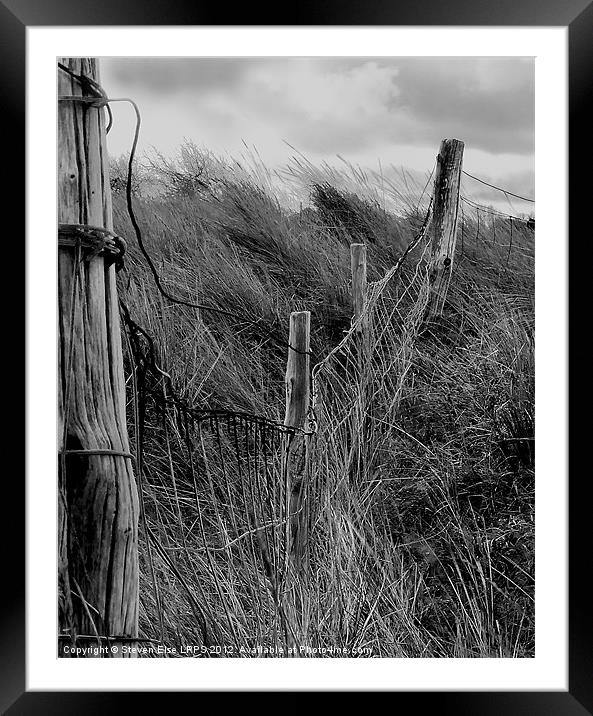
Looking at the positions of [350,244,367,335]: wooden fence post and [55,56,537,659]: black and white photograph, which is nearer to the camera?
[55,56,537,659]: black and white photograph

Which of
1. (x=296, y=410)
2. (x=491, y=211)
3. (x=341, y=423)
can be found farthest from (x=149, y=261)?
(x=491, y=211)

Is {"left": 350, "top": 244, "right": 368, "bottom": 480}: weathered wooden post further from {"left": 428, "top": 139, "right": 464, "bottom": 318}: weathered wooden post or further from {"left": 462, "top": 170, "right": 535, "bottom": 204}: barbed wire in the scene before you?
{"left": 462, "top": 170, "right": 535, "bottom": 204}: barbed wire

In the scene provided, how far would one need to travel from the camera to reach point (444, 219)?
2053 millimetres

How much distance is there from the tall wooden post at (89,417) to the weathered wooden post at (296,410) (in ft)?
1.58

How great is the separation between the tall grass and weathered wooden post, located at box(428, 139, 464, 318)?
0.03 m

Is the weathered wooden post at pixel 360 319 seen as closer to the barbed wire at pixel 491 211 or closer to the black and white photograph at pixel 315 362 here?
the black and white photograph at pixel 315 362

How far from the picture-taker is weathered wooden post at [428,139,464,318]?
77.9 inches

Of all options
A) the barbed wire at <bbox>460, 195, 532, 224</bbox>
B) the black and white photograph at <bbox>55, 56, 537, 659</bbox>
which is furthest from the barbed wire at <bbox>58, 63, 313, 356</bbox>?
the barbed wire at <bbox>460, 195, 532, 224</bbox>

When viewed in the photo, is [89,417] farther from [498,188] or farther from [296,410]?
[498,188]
